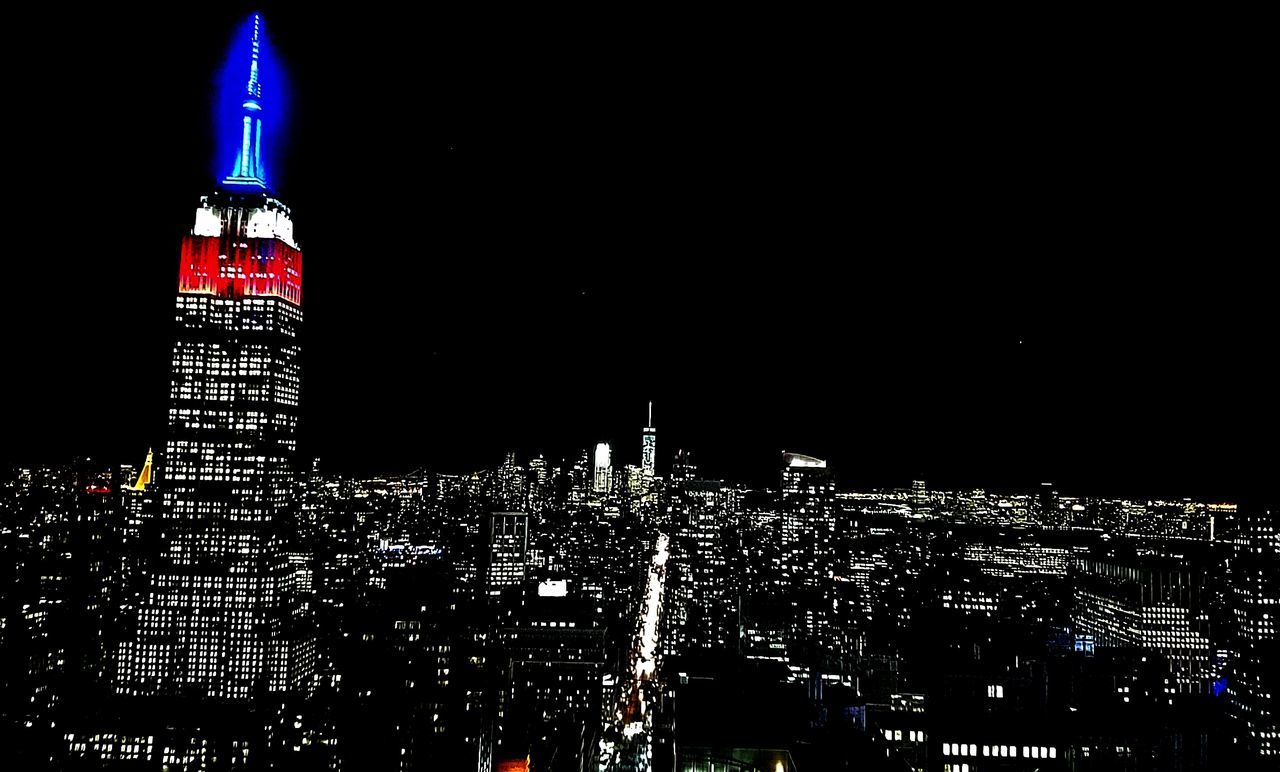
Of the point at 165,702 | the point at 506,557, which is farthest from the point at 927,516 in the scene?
the point at 165,702

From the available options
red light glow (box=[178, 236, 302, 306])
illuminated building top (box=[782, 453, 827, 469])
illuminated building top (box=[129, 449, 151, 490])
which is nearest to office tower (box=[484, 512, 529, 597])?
illuminated building top (box=[782, 453, 827, 469])

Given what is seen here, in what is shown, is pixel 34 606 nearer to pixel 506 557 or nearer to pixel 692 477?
pixel 506 557

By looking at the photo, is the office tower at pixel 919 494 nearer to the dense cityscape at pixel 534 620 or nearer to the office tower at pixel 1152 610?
the dense cityscape at pixel 534 620

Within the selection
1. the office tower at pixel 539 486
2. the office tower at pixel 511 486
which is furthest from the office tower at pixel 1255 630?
the office tower at pixel 539 486

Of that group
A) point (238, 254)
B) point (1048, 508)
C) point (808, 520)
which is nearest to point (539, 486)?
point (808, 520)

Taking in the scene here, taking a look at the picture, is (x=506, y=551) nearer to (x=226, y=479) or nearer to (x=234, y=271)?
(x=226, y=479)

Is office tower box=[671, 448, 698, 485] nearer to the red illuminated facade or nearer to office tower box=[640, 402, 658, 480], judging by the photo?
office tower box=[640, 402, 658, 480]

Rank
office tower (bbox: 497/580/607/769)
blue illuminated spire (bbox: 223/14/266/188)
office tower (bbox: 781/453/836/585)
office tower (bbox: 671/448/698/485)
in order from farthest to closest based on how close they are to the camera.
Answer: office tower (bbox: 781/453/836/585) < office tower (bbox: 671/448/698/485) < office tower (bbox: 497/580/607/769) < blue illuminated spire (bbox: 223/14/266/188)

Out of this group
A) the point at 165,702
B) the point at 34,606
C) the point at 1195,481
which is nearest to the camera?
the point at 1195,481
